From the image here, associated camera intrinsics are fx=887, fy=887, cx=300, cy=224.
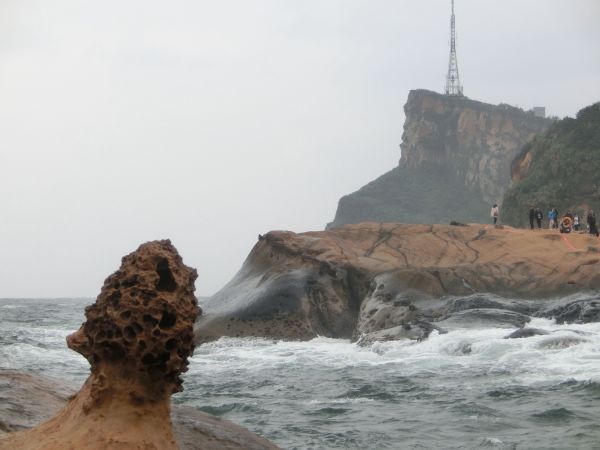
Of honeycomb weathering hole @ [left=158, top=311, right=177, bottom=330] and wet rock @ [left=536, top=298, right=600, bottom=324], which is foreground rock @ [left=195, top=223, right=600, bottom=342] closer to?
wet rock @ [left=536, top=298, right=600, bottom=324]

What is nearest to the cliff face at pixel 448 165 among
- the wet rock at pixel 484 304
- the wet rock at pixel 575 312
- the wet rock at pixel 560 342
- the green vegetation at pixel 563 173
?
the green vegetation at pixel 563 173

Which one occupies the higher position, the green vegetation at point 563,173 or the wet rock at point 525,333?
the green vegetation at point 563,173

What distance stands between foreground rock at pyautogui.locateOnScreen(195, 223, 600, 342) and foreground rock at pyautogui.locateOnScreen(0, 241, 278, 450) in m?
11.4

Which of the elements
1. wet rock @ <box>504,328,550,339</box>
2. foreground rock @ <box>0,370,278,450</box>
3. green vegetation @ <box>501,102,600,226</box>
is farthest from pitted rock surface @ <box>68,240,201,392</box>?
green vegetation @ <box>501,102,600,226</box>

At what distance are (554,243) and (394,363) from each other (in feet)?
29.0

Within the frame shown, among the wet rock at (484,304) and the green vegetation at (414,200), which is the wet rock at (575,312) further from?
the green vegetation at (414,200)

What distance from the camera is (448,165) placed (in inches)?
3428

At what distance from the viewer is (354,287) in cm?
1906

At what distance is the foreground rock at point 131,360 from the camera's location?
3676 millimetres

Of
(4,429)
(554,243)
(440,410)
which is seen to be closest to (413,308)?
(554,243)

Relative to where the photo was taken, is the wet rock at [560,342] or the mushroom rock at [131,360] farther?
the wet rock at [560,342]

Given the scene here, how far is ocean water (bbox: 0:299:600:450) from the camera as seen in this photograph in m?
7.45

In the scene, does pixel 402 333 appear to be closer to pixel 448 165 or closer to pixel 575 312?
pixel 575 312

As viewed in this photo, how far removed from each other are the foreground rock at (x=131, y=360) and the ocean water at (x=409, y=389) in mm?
2627
